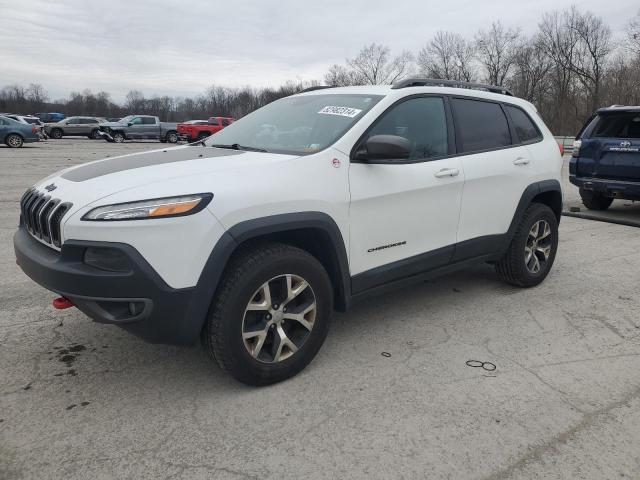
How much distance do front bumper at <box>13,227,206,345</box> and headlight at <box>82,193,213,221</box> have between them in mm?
141

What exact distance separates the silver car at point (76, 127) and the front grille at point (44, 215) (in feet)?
118

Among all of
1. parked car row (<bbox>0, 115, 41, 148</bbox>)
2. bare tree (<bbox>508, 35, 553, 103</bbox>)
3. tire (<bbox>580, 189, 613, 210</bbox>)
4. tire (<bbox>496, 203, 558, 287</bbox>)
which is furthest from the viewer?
bare tree (<bbox>508, 35, 553, 103</bbox>)

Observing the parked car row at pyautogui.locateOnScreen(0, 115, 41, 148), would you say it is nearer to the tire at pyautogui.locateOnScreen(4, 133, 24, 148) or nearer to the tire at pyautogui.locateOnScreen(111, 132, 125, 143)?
the tire at pyautogui.locateOnScreen(4, 133, 24, 148)

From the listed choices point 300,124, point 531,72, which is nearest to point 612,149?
point 300,124

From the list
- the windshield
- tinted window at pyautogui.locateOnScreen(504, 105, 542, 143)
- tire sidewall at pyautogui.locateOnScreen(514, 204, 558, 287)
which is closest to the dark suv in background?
tire sidewall at pyautogui.locateOnScreen(514, 204, 558, 287)

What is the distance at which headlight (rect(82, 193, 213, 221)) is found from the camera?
2535mm

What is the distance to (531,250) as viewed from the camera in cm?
479

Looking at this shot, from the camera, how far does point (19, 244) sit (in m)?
3.08

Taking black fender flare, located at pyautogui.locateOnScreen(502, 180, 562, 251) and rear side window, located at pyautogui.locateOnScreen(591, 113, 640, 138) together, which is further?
rear side window, located at pyautogui.locateOnScreen(591, 113, 640, 138)

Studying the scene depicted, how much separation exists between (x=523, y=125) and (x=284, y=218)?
2.93 metres

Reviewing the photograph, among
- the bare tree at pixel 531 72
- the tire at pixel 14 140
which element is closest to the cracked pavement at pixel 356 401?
the tire at pixel 14 140

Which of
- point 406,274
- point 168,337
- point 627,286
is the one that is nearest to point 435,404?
point 406,274

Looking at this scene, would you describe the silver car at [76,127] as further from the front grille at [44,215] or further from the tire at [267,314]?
the tire at [267,314]

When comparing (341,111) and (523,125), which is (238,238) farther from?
(523,125)
